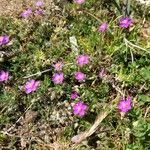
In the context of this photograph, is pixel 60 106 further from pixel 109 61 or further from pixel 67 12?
pixel 67 12

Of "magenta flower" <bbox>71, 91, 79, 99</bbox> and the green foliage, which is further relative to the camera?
"magenta flower" <bbox>71, 91, 79, 99</bbox>

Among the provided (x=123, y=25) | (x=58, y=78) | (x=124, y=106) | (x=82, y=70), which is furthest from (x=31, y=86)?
(x=123, y=25)

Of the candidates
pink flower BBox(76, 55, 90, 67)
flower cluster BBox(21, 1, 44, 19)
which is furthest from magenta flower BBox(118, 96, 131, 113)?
flower cluster BBox(21, 1, 44, 19)

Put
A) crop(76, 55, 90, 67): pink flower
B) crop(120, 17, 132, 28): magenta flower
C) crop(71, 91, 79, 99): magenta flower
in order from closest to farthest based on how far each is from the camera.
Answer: crop(71, 91, 79, 99): magenta flower → crop(76, 55, 90, 67): pink flower → crop(120, 17, 132, 28): magenta flower

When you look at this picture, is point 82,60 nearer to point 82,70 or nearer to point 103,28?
point 82,70

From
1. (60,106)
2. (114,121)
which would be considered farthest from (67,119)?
(114,121)

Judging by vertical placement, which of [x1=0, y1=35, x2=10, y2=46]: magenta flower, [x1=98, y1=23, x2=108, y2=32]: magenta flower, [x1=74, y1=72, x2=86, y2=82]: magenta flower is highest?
[x1=98, y1=23, x2=108, y2=32]: magenta flower

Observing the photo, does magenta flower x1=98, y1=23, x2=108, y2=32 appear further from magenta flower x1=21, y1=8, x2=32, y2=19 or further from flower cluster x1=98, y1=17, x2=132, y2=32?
magenta flower x1=21, y1=8, x2=32, y2=19

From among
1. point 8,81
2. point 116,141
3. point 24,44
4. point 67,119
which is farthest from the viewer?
point 24,44
